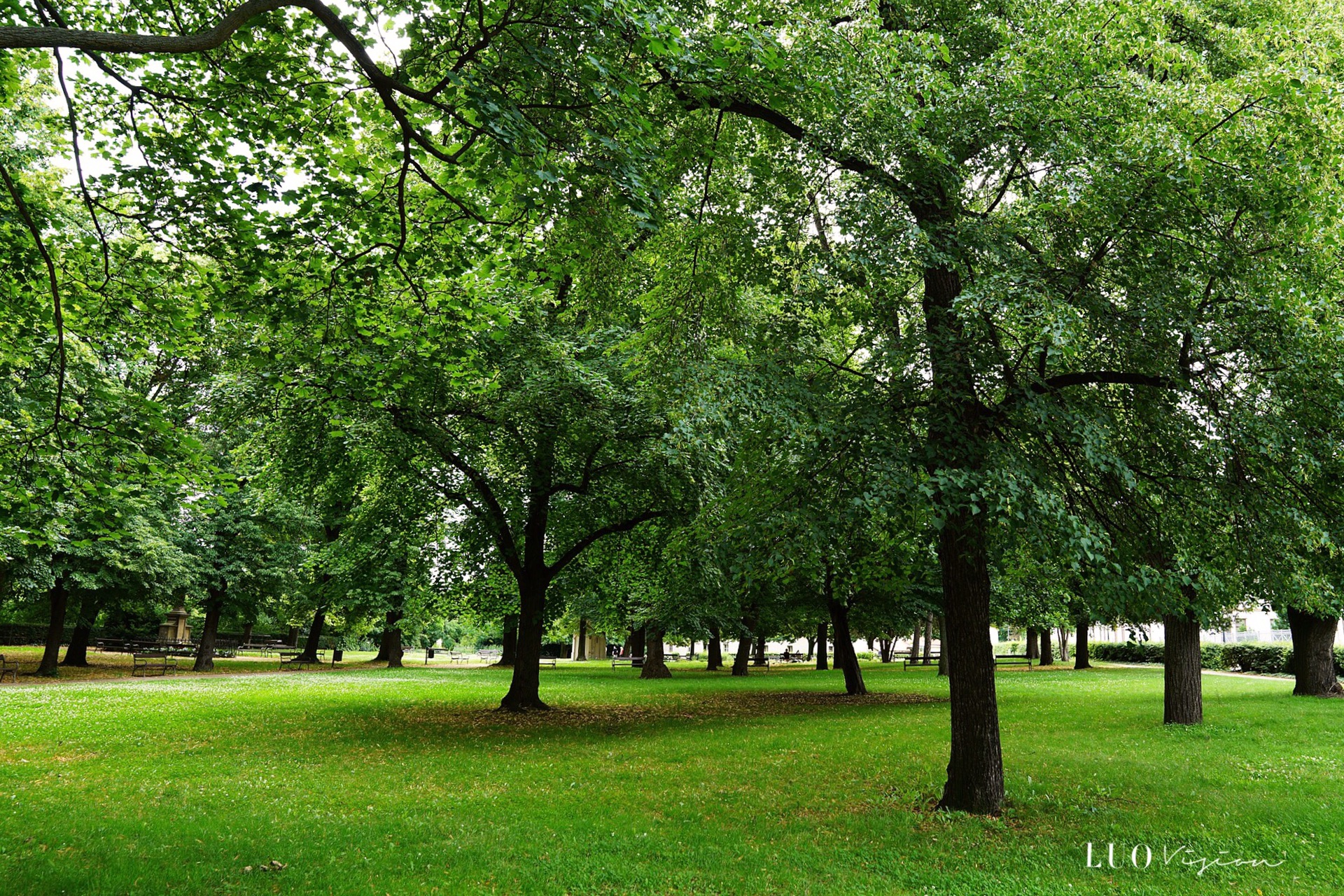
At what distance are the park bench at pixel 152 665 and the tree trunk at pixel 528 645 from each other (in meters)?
17.3

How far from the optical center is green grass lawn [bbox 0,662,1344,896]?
6598 mm

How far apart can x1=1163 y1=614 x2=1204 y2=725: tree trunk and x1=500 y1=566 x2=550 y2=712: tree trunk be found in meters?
13.1

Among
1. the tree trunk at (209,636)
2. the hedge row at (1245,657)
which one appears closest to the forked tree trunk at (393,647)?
the tree trunk at (209,636)

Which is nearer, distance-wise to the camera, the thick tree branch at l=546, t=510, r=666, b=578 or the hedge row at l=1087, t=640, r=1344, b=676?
the thick tree branch at l=546, t=510, r=666, b=578

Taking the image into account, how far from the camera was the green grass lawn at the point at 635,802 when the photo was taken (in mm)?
6598

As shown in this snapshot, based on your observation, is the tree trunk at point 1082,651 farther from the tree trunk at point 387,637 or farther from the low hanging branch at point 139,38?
the low hanging branch at point 139,38

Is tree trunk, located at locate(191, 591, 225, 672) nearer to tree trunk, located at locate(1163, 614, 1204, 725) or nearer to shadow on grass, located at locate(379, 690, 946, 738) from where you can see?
shadow on grass, located at locate(379, 690, 946, 738)

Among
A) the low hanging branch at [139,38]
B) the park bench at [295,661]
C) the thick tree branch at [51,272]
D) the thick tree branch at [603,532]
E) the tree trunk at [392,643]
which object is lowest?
the park bench at [295,661]

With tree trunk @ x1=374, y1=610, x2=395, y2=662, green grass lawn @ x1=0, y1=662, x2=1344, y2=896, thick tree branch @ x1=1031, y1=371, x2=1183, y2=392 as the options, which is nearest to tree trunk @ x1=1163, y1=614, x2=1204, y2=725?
green grass lawn @ x1=0, y1=662, x2=1344, y2=896

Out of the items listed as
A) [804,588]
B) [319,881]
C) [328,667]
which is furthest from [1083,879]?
[328,667]

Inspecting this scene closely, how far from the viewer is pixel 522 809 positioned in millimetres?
8727

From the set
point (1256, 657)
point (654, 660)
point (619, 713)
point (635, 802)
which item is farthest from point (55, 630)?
point (1256, 657)

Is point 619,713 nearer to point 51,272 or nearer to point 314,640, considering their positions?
point 51,272

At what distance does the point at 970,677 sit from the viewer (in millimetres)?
8984
